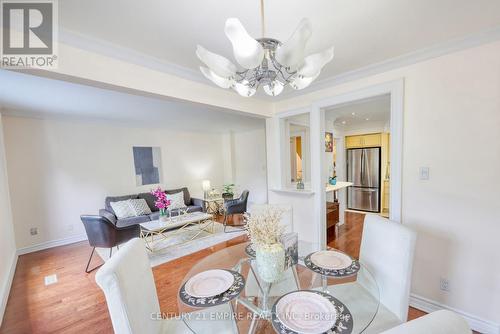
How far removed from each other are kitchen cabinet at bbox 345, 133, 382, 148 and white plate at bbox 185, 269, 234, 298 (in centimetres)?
520

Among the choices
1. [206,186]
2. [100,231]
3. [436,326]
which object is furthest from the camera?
[206,186]

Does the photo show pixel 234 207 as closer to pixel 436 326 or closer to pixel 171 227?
pixel 171 227

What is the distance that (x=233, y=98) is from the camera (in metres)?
2.59

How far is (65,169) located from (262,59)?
4.56 meters

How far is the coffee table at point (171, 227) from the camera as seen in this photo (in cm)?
333

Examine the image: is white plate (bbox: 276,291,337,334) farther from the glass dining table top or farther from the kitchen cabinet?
the kitchen cabinet

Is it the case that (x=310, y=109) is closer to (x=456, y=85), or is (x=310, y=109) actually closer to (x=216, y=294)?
(x=456, y=85)

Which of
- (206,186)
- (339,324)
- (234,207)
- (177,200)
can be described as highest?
(206,186)

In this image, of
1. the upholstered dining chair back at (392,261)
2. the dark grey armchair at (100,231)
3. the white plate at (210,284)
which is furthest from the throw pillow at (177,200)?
the upholstered dining chair back at (392,261)

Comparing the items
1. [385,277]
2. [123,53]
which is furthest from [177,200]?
[385,277]

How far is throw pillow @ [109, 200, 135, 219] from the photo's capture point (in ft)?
12.9

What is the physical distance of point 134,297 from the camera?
1045 millimetres

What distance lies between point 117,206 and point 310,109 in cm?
390

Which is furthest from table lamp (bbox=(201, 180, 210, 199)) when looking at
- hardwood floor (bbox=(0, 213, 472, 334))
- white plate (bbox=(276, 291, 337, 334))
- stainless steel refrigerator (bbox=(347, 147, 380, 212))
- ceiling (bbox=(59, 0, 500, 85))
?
white plate (bbox=(276, 291, 337, 334))
